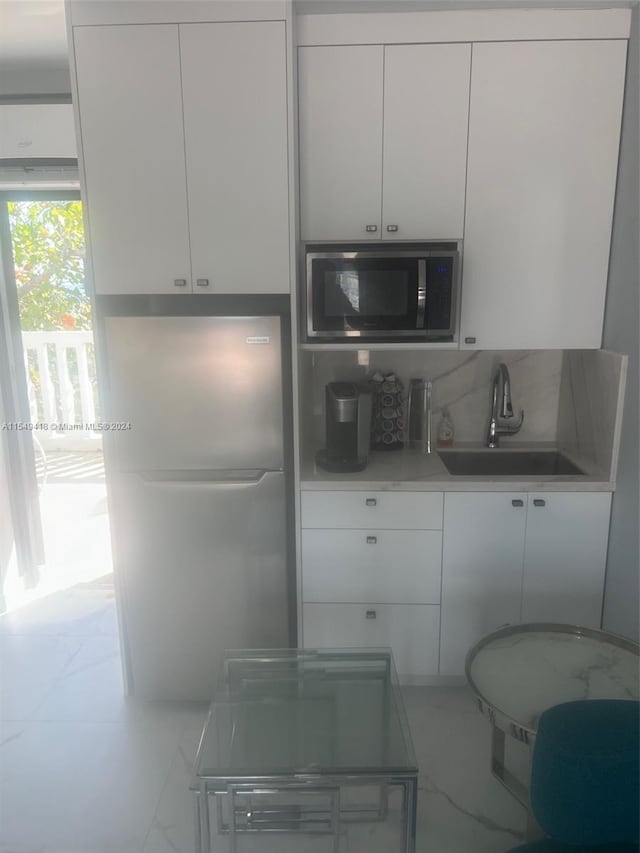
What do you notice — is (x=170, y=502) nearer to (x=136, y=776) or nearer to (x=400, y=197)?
(x=136, y=776)

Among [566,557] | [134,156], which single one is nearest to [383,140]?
[134,156]

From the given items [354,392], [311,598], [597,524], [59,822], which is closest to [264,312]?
[354,392]

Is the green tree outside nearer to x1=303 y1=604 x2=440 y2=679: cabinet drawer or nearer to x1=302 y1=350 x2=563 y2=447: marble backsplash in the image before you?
x1=302 y1=350 x2=563 y2=447: marble backsplash

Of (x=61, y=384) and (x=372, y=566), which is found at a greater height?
(x=61, y=384)

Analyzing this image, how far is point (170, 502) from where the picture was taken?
217 centimetres

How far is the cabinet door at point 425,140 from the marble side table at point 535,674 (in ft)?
4.70

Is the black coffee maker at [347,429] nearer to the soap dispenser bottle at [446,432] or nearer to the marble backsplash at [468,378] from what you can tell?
the marble backsplash at [468,378]

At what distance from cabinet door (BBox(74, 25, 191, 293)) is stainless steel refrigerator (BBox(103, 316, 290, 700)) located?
0.63 feet

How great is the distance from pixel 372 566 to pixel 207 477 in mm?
716

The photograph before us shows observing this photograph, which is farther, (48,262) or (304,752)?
(48,262)

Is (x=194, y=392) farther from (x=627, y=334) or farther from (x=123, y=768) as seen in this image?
(x=627, y=334)

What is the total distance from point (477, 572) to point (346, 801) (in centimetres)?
90

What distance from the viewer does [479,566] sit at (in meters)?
2.25

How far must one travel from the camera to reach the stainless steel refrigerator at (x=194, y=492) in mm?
2078
